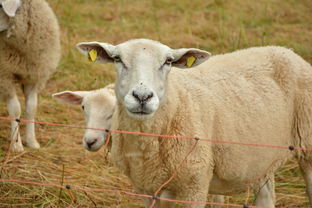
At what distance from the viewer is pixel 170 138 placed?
120 inches

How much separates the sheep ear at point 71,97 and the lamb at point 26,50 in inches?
36.6

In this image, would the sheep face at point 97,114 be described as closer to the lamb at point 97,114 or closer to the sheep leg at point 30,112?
the lamb at point 97,114

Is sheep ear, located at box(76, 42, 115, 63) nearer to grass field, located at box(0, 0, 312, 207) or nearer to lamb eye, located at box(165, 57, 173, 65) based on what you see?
lamb eye, located at box(165, 57, 173, 65)

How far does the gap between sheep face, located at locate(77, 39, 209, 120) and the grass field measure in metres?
1.09

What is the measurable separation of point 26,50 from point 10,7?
18.1 inches

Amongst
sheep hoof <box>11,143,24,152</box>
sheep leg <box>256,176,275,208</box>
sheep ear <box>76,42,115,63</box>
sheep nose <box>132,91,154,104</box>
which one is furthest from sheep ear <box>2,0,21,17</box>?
sheep leg <box>256,176,275,208</box>

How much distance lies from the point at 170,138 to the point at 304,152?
1195mm

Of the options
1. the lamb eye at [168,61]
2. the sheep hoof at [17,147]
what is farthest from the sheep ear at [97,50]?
the sheep hoof at [17,147]

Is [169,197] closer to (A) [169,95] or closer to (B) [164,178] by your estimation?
(B) [164,178]

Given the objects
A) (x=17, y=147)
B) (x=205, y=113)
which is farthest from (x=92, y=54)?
(x=17, y=147)

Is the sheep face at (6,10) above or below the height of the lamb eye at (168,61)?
above

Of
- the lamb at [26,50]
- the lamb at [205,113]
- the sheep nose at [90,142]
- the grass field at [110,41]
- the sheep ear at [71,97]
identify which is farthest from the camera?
the lamb at [26,50]

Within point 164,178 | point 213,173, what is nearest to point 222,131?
point 213,173

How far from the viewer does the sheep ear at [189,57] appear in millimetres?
3072
